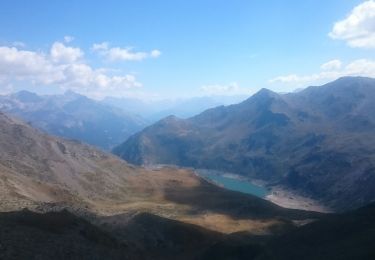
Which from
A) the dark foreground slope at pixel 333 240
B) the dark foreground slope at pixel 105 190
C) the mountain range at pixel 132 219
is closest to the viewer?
the mountain range at pixel 132 219

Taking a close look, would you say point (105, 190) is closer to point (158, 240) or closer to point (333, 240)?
point (158, 240)

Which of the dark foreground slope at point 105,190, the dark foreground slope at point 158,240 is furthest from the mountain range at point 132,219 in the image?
the dark foreground slope at point 105,190

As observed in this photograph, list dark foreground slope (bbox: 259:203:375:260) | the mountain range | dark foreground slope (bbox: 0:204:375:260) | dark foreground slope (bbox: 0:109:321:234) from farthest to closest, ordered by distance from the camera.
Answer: dark foreground slope (bbox: 0:109:321:234) → dark foreground slope (bbox: 259:203:375:260) → the mountain range → dark foreground slope (bbox: 0:204:375:260)

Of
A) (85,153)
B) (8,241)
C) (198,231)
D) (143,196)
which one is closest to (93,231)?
(8,241)

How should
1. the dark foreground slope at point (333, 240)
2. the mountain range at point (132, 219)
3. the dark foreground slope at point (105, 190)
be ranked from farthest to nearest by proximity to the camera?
the dark foreground slope at point (105, 190), the dark foreground slope at point (333, 240), the mountain range at point (132, 219)

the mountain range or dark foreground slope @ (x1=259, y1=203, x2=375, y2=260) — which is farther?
dark foreground slope @ (x1=259, y1=203, x2=375, y2=260)

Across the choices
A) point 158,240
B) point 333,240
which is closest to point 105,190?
point 158,240

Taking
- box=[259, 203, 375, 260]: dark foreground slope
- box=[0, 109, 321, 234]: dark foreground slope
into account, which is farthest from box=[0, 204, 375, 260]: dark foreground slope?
box=[0, 109, 321, 234]: dark foreground slope

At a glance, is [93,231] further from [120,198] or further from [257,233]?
[120,198]

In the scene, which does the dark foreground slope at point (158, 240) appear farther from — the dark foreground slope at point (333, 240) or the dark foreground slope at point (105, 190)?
the dark foreground slope at point (105, 190)

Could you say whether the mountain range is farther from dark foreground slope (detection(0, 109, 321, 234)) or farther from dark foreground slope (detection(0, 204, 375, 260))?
dark foreground slope (detection(0, 109, 321, 234))
